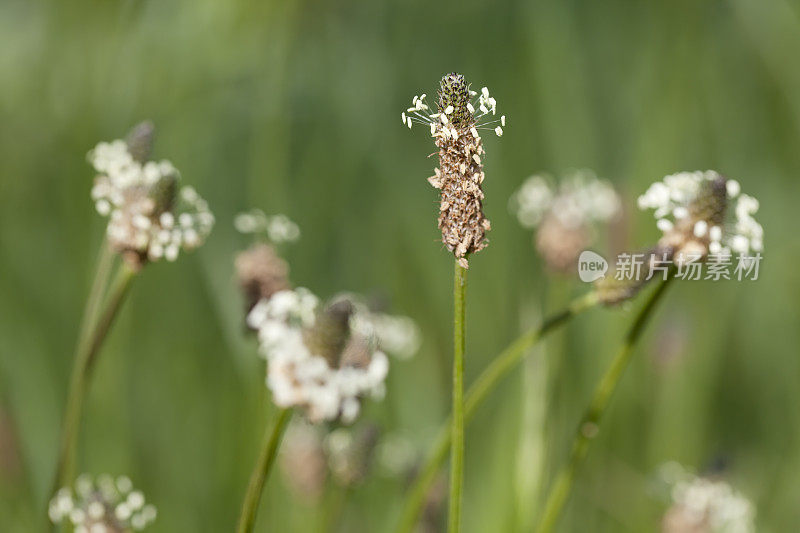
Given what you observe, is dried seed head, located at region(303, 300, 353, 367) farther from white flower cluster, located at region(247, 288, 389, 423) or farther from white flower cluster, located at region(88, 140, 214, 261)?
white flower cluster, located at region(88, 140, 214, 261)

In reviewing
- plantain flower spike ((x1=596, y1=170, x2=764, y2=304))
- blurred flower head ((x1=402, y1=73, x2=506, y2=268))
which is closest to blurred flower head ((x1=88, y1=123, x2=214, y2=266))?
blurred flower head ((x1=402, y1=73, x2=506, y2=268))

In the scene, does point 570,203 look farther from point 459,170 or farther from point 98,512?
point 98,512

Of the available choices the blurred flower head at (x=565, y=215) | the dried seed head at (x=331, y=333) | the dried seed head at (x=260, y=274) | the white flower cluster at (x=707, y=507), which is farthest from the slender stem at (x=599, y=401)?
the blurred flower head at (x=565, y=215)

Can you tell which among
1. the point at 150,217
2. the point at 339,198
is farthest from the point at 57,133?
the point at 150,217

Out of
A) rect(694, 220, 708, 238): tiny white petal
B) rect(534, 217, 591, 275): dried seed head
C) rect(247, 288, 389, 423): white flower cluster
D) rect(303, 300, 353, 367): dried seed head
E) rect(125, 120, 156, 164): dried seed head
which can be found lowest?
rect(247, 288, 389, 423): white flower cluster

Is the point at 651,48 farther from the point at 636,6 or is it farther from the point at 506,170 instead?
the point at 636,6

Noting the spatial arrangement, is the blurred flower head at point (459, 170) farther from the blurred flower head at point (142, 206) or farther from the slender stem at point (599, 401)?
the blurred flower head at point (142, 206)

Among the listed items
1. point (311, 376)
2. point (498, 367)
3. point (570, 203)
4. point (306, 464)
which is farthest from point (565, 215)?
point (311, 376)
